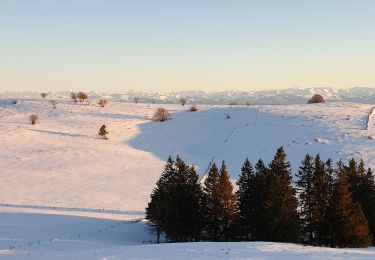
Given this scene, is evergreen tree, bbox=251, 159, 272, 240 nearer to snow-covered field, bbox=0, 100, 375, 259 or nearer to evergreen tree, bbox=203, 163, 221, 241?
evergreen tree, bbox=203, 163, 221, 241

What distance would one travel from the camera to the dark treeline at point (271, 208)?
123ft

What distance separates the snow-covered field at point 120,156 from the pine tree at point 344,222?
207 inches

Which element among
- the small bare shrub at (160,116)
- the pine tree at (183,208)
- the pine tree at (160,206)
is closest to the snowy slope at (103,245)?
the pine tree at (160,206)

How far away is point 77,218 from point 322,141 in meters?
46.4

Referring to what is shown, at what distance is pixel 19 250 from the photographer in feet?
96.0

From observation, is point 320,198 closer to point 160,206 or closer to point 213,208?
point 213,208

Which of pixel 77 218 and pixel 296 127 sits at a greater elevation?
pixel 296 127

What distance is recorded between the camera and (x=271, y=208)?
37.8m

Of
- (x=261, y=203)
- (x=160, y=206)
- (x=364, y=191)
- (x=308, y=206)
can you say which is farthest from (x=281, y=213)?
(x=160, y=206)

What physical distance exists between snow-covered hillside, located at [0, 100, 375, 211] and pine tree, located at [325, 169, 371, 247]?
24.7 m

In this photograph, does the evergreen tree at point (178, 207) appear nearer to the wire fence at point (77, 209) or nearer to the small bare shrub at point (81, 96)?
the wire fence at point (77, 209)

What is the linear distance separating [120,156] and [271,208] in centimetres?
4174

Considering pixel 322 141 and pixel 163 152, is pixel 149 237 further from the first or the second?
pixel 322 141

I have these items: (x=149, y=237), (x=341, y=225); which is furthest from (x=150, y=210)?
(x=341, y=225)
